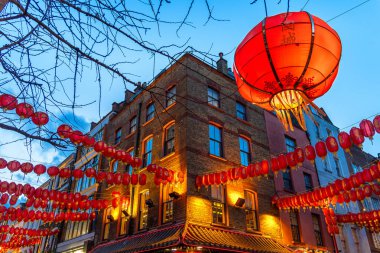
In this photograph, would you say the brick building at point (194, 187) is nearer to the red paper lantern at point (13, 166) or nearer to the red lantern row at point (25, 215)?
the red lantern row at point (25, 215)

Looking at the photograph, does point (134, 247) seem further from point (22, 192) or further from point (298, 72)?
point (298, 72)

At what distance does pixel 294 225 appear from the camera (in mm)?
16094

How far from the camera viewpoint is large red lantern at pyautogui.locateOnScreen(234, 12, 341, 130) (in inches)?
140

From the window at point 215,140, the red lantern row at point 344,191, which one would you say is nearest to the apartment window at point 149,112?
the window at point 215,140

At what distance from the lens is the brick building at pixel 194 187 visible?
11.8 meters

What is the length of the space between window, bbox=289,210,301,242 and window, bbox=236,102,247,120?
641 centimetres

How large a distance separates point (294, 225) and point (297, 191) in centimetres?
216

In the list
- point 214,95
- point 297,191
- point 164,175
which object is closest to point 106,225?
point 164,175

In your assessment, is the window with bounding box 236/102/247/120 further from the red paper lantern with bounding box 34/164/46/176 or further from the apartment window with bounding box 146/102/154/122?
the red paper lantern with bounding box 34/164/46/176

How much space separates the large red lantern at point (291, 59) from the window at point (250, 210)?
11275mm

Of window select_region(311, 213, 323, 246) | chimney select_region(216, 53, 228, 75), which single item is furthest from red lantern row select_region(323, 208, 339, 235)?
chimney select_region(216, 53, 228, 75)

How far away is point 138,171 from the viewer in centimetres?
1584

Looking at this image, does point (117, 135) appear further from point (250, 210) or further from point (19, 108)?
point (19, 108)

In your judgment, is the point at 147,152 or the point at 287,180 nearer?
the point at 147,152
